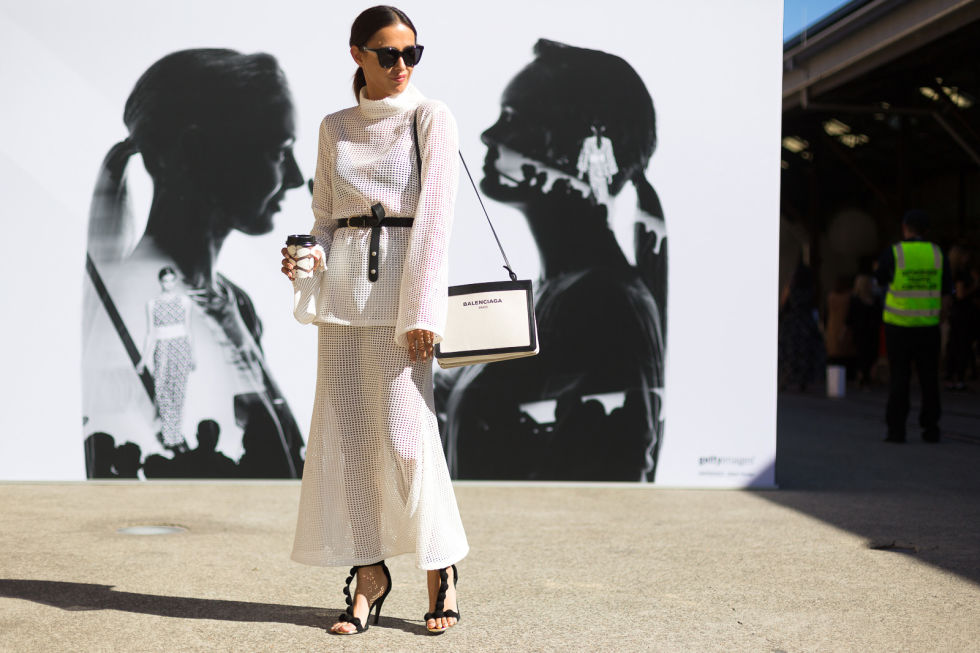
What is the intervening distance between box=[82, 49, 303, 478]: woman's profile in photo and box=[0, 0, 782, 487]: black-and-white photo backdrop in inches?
0.5

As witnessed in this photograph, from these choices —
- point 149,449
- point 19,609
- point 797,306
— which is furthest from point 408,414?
point 797,306

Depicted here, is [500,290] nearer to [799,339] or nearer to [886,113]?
[799,339]

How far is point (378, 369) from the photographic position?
314 centimetres

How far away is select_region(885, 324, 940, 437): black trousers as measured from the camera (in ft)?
29.0

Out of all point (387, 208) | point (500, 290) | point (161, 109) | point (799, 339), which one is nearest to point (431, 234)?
point (387, 208)

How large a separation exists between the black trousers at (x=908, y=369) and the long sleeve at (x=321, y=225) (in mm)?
6716

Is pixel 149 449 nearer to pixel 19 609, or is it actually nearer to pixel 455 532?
pixel 19 609

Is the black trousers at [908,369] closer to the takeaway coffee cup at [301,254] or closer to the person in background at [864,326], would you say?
the takeaway coffee cup at [301,254]

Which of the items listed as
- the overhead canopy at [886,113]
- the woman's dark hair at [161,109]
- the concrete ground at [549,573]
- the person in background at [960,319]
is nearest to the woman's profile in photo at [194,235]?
the woman's dark hair at [161,109]

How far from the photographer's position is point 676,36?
19.0ft

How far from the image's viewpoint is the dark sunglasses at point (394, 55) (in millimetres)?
3096

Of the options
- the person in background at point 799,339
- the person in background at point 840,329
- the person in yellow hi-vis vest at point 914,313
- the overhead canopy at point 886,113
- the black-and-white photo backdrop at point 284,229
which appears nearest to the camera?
the black-and-white photo backdrop at point 284,229

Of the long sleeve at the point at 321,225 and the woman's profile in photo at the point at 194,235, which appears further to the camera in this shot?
the woman's profile in photo at the point at 194,235

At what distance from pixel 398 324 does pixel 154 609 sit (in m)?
1.24
